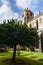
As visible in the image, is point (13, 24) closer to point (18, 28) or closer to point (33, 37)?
point (18, 28)

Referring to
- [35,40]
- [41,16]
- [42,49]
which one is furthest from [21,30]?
[41,16]

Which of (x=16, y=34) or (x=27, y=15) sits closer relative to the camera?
(x=16, y=34)

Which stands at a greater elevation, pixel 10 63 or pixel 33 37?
pixel 33 37

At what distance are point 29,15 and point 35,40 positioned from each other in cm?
4366

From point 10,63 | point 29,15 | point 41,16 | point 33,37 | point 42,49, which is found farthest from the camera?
point 29,15

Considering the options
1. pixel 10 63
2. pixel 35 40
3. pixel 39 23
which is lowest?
pixel 10 63

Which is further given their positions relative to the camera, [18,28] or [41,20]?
[41,20]

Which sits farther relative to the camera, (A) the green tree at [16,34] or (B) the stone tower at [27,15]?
(B) the stone tower at [27,15]

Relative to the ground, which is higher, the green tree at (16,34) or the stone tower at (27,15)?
the stone tower at (27,15)

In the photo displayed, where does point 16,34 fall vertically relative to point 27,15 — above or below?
below

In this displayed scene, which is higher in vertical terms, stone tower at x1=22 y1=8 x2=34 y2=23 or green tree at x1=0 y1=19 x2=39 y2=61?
stone tower at x1=22 y1=8 x2=34 y2=23

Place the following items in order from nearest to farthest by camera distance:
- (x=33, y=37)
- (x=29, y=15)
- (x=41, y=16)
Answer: (x=33, y=37)
(x=41, y=16)
(x=29, y=15)

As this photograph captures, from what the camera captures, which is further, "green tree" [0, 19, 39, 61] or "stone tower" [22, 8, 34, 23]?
"stone tower" [22, 8, 34, 23]

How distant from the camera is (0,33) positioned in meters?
32.1
